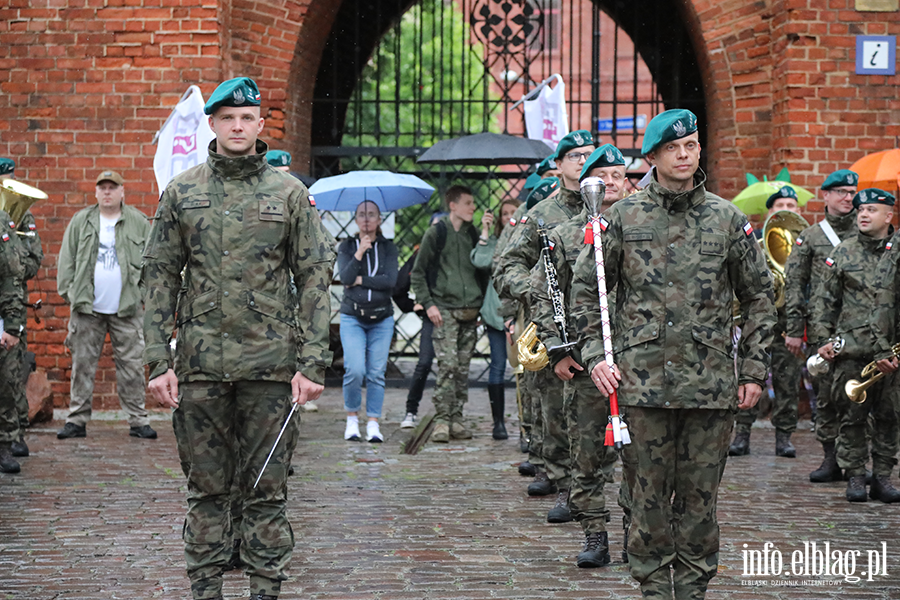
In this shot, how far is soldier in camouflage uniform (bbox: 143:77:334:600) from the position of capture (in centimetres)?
431

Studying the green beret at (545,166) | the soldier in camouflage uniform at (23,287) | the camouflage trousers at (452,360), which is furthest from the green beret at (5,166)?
the green beret at (545,166)

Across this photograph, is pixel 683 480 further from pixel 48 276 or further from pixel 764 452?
pixel 48 276

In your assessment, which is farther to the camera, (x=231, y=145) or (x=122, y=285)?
(x=122, y=285)

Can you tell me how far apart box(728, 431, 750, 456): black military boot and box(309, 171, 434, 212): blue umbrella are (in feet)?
11.2

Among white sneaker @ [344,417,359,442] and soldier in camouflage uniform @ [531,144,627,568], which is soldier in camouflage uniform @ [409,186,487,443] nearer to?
white sneaker @ [344,417,359,442]

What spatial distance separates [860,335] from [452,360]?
138 inches

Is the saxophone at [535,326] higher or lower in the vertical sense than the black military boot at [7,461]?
higher

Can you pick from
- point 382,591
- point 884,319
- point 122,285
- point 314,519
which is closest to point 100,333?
point 122,285

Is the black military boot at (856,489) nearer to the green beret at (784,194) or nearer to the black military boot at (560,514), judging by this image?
the black military boot at (560,514)

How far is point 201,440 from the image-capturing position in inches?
172

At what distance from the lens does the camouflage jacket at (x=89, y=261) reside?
923 cm

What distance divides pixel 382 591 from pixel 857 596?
6.86 feet

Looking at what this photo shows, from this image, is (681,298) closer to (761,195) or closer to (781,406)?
(781,406)

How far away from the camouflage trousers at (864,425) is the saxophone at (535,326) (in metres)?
2.33
